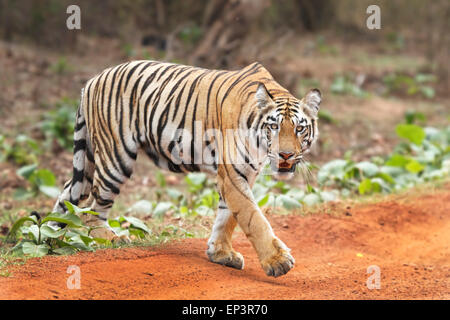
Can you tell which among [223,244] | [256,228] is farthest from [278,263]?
[223,244]

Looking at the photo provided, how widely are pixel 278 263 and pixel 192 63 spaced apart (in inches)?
331

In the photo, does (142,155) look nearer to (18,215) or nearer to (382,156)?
(18,215)

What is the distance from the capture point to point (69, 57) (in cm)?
1416

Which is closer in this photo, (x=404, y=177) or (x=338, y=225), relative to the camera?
(x=338, y=225)

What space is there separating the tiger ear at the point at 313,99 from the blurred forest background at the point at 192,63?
122 inches

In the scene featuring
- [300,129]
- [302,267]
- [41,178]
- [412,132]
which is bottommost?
[302,267]

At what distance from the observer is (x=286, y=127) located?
4.65 m

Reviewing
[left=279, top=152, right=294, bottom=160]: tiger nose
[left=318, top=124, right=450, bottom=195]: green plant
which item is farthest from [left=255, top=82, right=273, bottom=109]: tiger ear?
[left=318, top=124, right=450, bottom=195]: green plant

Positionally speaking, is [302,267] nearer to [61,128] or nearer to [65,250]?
[65,250]

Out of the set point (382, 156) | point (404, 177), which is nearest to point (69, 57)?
point (382, 156)

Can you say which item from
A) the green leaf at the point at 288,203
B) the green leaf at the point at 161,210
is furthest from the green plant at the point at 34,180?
the green leaf at the point at 288,203

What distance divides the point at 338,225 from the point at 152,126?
2.28 m

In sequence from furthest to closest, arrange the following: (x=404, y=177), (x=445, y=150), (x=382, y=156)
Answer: (x=382, y=156), (x=445, y=150), (x=404, y=177)

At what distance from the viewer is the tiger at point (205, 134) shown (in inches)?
186
